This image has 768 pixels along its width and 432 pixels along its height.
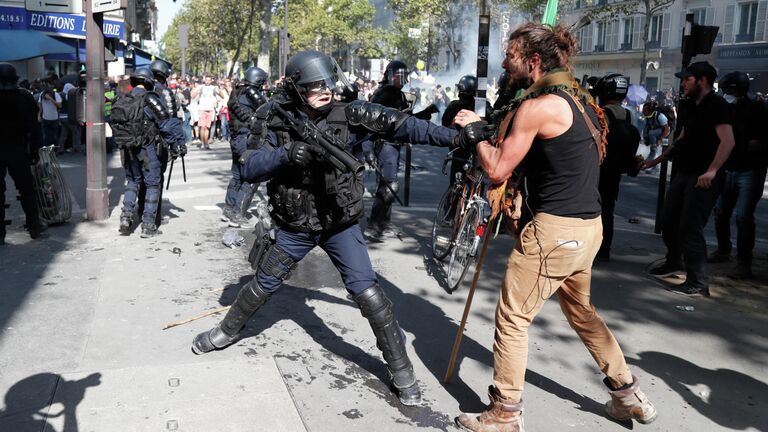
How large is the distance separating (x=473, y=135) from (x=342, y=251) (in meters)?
1.05

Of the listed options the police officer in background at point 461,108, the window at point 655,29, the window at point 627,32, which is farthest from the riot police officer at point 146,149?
the window at point 627,32

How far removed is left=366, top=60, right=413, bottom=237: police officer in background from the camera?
8164mm

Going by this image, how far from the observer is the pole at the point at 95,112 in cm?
861

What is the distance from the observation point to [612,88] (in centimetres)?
703

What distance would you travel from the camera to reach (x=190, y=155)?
56.9ft

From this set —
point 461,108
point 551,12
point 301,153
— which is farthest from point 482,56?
point 301,153

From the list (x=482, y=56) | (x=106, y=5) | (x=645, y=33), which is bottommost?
(x=482, y=56)

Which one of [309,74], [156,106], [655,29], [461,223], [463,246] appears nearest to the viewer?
[309,74]

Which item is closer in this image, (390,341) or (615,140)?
(390,341)

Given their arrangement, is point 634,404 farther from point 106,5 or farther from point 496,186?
point 106,5

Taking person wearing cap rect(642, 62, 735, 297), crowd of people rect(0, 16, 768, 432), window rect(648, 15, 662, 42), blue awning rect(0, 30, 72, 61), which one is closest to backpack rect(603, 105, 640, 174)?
person wearing cap rect(642, 62, 735, 297)

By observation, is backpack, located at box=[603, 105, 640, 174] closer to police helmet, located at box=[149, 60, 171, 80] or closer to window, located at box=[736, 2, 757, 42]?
police helmet, located at box=[149, 60, 171, 80]

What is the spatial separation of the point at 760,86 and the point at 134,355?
124ft

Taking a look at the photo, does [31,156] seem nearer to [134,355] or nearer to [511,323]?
[134,355]
